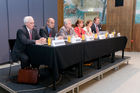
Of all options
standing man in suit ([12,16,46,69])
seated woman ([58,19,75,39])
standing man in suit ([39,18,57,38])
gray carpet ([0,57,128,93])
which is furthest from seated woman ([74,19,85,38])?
standing man in suit ([12,16,46,69])

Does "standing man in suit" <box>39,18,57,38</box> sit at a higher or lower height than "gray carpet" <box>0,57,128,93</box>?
higher

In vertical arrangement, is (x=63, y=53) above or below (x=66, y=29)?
below

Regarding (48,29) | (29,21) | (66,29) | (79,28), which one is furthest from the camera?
(79,28)

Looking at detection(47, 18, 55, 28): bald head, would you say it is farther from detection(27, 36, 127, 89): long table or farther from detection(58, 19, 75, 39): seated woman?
detection(27, 36, 127, 89): long table

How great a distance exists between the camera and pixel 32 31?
280cm

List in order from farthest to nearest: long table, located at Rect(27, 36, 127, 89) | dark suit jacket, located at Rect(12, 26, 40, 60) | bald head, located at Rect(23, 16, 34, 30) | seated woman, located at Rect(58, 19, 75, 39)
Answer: seated woman, located at Rect(58, 19, 75, 39), bald head, located at Rect(23, 16, 34, 30), dark suit jacket, located at Rect(12, 26, 40, 60), long table, located at Rect(27, 36, 127, 89)

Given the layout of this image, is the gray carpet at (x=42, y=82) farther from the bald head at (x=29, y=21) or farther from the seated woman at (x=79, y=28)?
the seated woman at (x=79, y=28)

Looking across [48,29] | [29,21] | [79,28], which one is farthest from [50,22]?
[79,28]

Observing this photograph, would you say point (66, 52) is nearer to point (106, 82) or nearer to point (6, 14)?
point (106, 82)

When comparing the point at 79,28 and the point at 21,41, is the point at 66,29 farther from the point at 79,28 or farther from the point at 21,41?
the point at 21,41

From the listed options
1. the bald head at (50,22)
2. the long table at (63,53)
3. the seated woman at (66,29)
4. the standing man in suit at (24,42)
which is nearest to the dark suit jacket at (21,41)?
the standing man in suit at (24,42)

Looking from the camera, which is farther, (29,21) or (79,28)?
(79,28)

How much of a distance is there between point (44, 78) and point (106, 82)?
1.28 metres

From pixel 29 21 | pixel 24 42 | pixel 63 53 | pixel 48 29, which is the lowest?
pixel 63 53
